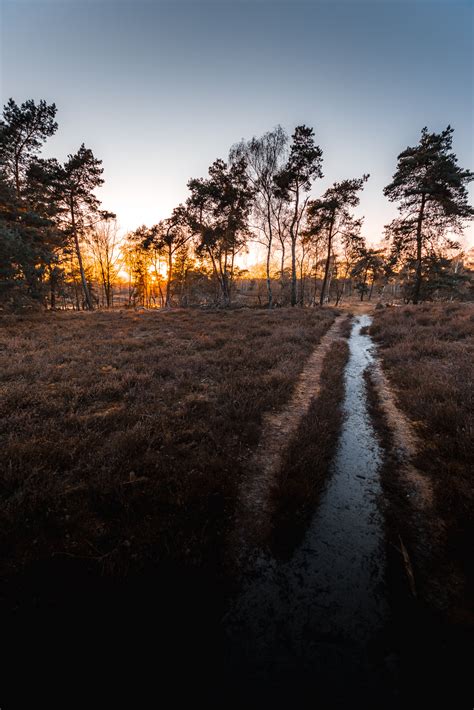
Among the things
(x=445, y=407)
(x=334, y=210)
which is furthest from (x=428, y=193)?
(x=445, y=407)

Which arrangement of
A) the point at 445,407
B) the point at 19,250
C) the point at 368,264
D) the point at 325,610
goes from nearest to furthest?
the point at 325,610 → the point at 445,407 → the point at 19,250 → the point at 368,264

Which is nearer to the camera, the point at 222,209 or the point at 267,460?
the point at 267,460

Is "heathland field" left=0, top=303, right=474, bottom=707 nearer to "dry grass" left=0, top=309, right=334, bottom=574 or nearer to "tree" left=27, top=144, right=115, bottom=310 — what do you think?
"dry grass" left=0, top=309, right=334, bottom=574

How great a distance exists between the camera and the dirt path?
11.2 feet

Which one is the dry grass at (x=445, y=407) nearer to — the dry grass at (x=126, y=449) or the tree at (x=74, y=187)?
the dry grass at (x=126, y=449)

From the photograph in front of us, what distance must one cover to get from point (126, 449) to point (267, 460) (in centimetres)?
249

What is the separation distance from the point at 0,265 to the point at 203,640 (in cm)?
2076

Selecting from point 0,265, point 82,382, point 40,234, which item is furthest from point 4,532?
point 40,234

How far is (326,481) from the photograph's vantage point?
435 centimetres

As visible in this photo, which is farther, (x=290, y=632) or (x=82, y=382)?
(x=82, y=382)

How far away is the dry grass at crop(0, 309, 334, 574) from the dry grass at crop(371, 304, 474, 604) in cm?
289

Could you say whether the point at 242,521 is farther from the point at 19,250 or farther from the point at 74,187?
the point at 74,187

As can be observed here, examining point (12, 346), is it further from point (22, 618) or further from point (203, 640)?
point (203, 640)

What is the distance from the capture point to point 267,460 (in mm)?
4879
